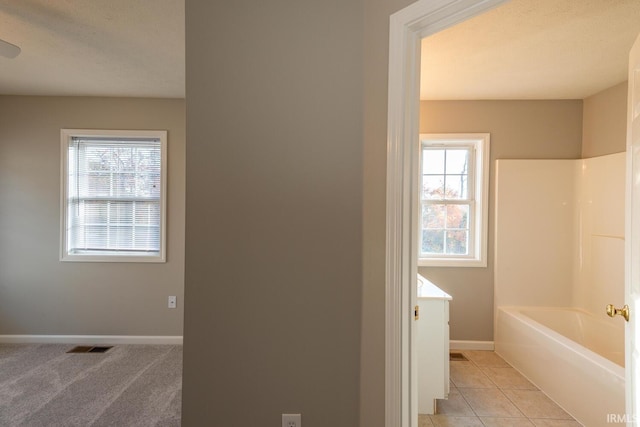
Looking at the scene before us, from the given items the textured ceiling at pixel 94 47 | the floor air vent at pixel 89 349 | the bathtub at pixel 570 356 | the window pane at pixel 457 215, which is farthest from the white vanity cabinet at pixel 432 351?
the floor air vent at pixel 89 349

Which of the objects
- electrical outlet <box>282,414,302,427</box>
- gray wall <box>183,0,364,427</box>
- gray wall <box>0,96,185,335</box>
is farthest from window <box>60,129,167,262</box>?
electrical outlet <box>282,414,302,427</box>

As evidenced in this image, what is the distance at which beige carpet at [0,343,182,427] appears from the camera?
2240 mm

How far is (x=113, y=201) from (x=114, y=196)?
5 cm

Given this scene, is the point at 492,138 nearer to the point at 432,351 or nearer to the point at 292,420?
the point at 432,351

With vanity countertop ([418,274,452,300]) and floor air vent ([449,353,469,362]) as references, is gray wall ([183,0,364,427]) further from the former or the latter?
floor air vent ([449,353,469,362])

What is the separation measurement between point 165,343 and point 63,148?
226 cm

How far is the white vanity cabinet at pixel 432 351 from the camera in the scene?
2307mm

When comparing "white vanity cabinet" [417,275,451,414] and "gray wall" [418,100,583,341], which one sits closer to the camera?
"white vanity cabinet" [417,275,451,414]

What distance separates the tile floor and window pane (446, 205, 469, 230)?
1.34 metres

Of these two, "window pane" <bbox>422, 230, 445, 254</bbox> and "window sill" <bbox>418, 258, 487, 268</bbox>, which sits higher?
"window pane" <bbox>422, 230, 445, 254</bbox>

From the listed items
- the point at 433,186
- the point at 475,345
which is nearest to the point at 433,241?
the point at 433,186

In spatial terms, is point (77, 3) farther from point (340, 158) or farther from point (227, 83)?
point (340, 158)

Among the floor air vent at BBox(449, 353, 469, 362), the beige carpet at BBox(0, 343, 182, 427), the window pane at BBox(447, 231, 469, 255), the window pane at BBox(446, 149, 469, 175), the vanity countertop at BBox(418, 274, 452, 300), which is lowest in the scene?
the beige carpet at BBox(0, 343, 182, 427)

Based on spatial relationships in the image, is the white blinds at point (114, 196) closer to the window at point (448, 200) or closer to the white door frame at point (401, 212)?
the window at point (448, 200)
